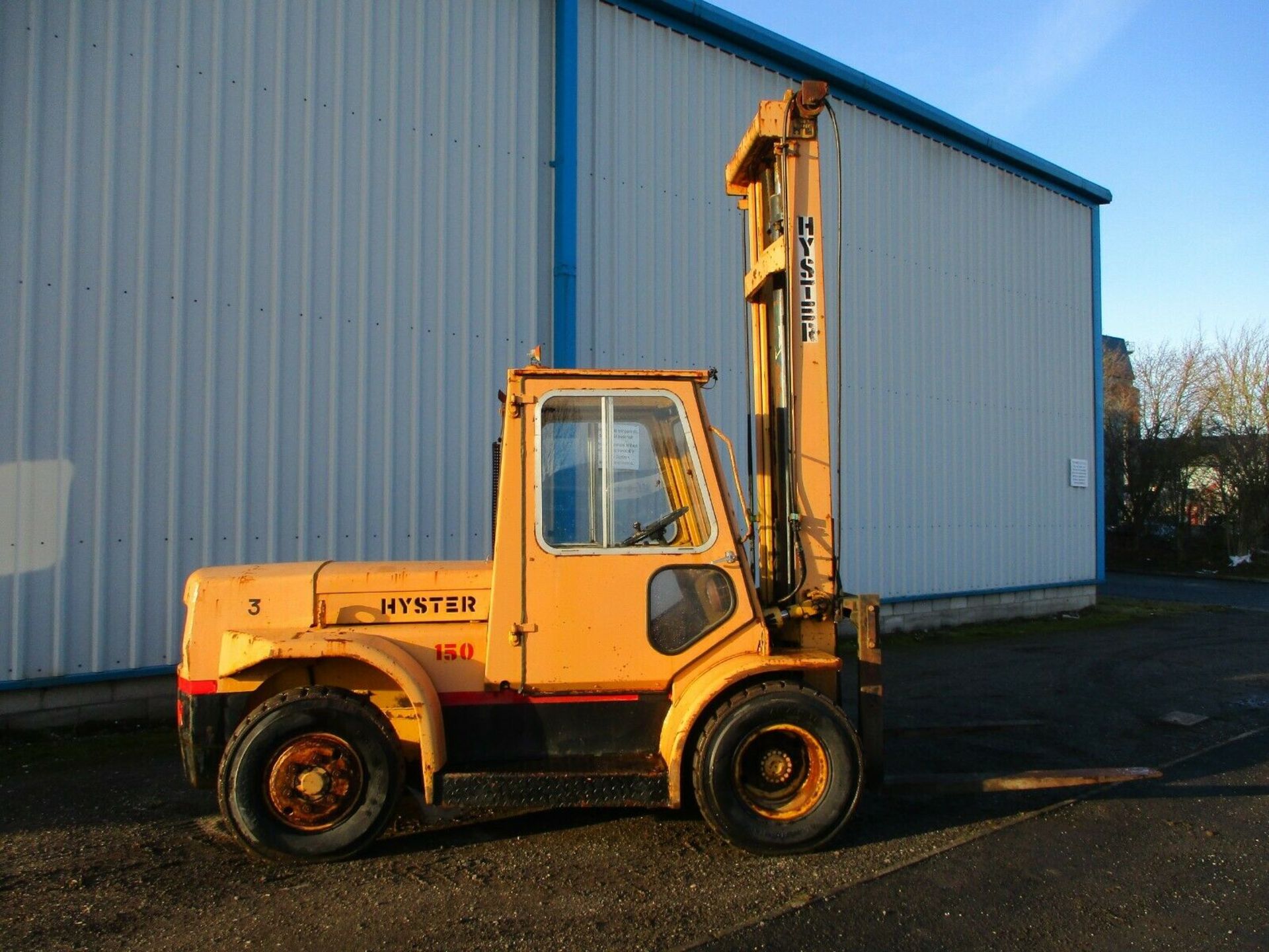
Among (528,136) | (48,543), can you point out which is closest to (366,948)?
(48,543)

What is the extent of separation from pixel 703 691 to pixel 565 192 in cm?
676

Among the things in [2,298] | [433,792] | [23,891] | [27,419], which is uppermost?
[2,298]

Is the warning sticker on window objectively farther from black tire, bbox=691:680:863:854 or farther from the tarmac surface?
the tarmac surface

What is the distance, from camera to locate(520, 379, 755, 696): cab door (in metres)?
4.69

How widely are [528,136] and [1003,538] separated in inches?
374

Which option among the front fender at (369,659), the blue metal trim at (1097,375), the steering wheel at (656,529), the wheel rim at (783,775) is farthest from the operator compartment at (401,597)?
the blue metal trim at (1097,375)

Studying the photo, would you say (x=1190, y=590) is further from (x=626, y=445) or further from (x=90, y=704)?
(x=90, y=704)

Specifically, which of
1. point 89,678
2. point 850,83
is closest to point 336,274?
point 89,678

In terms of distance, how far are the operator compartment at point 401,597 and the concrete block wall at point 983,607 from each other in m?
8.24

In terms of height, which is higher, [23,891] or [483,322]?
[483,322]

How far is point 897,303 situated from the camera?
43.8ft

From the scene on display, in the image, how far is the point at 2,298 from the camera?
7.28 metres

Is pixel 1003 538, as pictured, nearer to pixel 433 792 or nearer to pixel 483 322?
pixel 483 322

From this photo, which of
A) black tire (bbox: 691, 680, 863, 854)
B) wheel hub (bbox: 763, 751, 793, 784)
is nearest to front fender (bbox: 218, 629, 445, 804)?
black tire (bbox: 691, 680, 863, 854)
